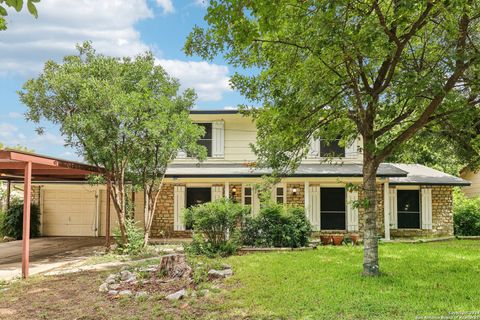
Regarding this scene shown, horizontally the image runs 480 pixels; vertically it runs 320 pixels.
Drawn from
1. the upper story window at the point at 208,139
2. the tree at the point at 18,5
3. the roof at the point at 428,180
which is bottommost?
the roof at the point at 428,180

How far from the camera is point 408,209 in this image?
672 inches

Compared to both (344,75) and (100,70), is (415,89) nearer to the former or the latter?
(344,75)

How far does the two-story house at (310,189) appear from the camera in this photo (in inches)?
622

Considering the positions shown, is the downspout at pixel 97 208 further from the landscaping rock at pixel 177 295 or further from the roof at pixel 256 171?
the landscaping rock at pixel 177 295

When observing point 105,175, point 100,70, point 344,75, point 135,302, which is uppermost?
point 100,70

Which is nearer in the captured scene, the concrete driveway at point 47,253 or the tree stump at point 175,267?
the tree stump at point 175,267

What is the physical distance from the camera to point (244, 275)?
8695 millimetres

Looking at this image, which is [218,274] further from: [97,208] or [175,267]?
[97,208]

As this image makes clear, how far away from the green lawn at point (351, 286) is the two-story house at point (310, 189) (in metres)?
5.07

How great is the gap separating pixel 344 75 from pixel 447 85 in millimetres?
1841

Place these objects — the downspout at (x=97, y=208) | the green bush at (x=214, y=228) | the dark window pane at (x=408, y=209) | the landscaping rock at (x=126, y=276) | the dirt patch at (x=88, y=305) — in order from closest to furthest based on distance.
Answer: the dirt patch at (x=88, y=305) → the landscaping rock at (x=126, y=276) → the green bush at (x=214, y=228) → the dark window pane at (x=408, y=209) → the downspout at (x=97, y=208)

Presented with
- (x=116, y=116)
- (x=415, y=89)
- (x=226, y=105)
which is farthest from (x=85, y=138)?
(x=415, y=89)

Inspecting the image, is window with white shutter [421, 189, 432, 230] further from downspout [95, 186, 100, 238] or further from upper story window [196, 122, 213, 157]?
downspout [95, 186, 100, 238]

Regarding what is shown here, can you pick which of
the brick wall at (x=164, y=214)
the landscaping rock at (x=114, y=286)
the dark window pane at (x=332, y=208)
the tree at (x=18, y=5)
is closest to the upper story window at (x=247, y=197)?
the brick wall at (x=164, y=214)
